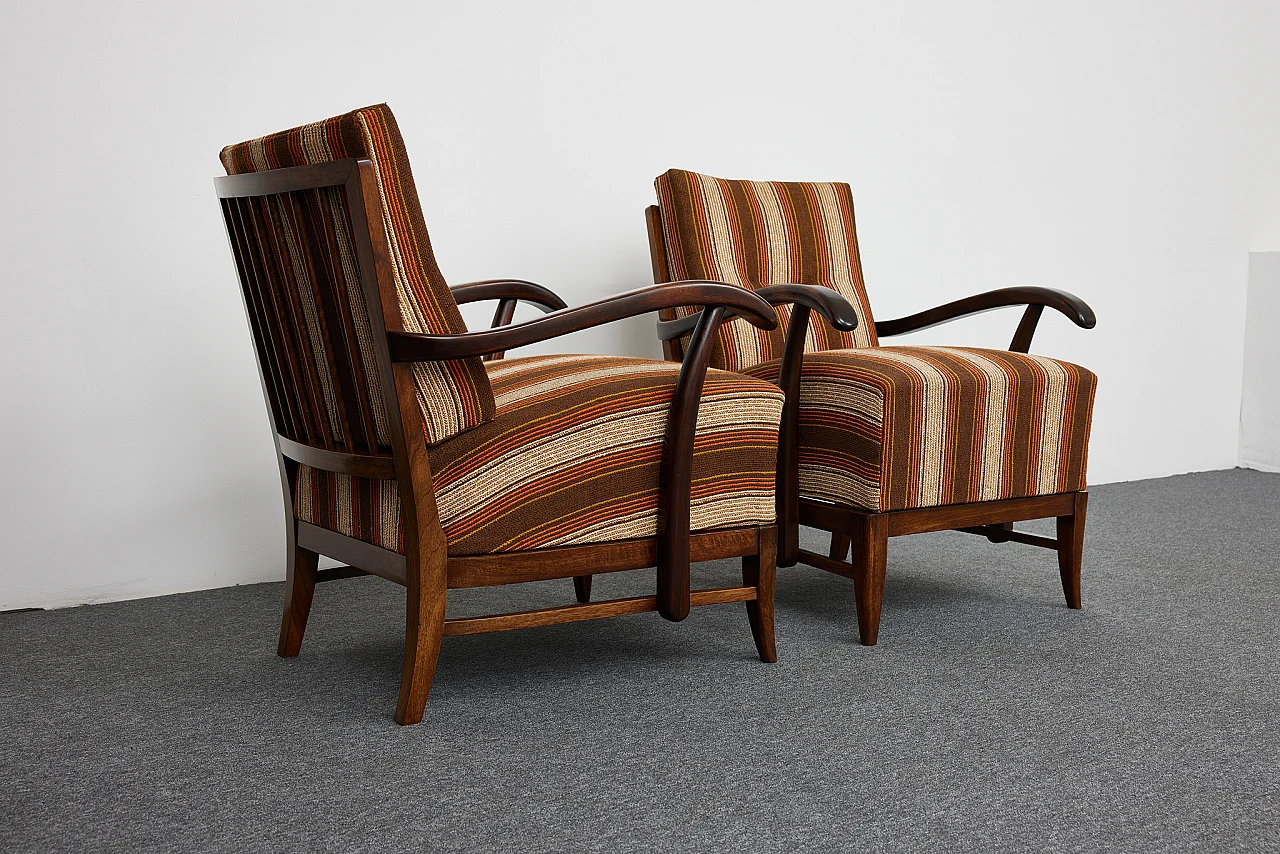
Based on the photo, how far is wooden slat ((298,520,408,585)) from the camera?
5.39 feet

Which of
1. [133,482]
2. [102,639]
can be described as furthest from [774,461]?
[133,482]

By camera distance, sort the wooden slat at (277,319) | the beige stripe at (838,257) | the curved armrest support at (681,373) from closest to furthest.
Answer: the curved armrest support at (681,373)
the wooden slat at (277,319)
the beige stripe at (838,257)

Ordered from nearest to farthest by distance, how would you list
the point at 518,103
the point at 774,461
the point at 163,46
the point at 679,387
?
the point at 679,387 < the point at 774,461 < the point at 163,46 < the point at 518,103

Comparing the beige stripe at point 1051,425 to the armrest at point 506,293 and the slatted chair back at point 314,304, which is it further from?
the slatted chair back at point 314,304

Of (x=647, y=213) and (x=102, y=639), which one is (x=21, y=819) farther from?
(x=647, y=213)

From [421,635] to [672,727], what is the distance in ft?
1.27

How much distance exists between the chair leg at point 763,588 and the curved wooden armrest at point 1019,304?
0.84 m

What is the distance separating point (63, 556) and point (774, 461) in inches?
65.3

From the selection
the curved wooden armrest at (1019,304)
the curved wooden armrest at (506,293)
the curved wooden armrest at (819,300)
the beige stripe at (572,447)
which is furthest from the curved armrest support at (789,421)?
the curved wooden armrest at (1019,304)

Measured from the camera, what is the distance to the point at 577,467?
65.2 inches

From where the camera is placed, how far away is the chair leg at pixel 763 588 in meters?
1.87

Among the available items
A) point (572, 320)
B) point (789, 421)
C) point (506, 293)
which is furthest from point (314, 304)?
point (789, 421)

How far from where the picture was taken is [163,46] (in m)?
2.49

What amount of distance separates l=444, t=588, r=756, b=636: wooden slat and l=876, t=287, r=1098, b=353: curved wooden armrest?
3.29 feet
